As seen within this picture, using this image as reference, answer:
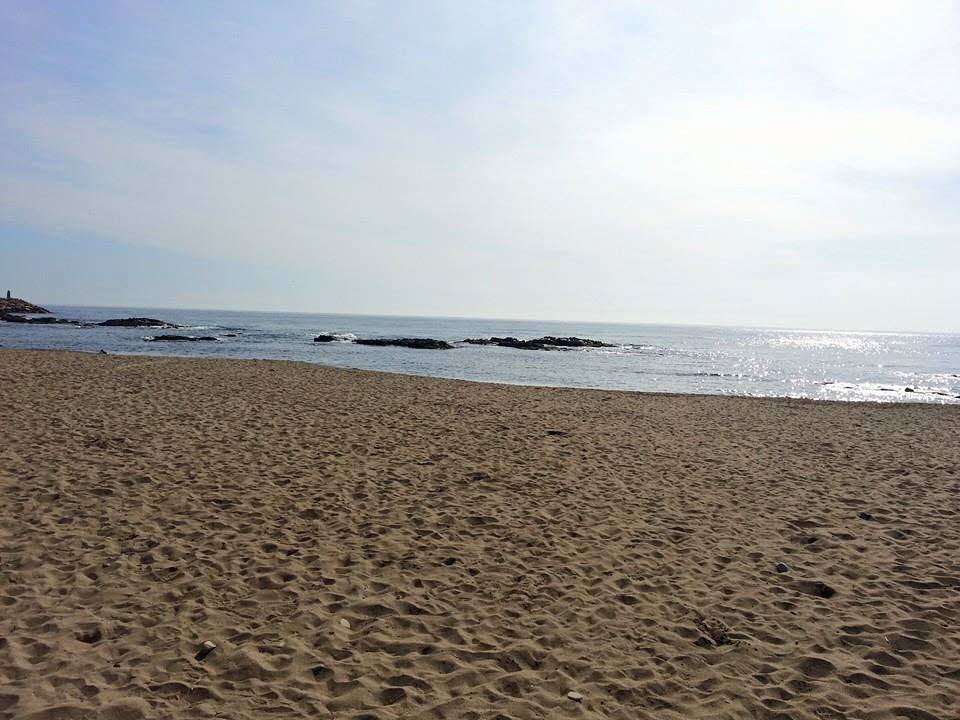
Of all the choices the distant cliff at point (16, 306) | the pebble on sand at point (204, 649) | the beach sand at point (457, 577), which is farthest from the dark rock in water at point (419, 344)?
the distant cliff at point (16, 306)

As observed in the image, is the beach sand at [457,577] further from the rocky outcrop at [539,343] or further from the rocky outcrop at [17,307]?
the rocky outcrop at [17,307]

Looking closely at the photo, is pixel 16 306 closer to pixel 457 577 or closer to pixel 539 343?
pixel 539 343

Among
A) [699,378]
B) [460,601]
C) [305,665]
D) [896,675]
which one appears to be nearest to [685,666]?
[896,675]

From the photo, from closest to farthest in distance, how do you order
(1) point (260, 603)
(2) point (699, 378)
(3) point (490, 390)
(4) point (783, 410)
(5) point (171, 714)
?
(5) point (171, 714) < (1) point (260, 603) < (4) point (783, 410) < (3) point (490, 390) < (2) point (699, 378)

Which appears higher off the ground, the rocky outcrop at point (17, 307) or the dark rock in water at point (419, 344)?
the rocky outcrop at point (17, 307)

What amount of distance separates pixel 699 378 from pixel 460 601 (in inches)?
1408

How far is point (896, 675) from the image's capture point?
4762 mm

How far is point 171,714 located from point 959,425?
2308 centimetres

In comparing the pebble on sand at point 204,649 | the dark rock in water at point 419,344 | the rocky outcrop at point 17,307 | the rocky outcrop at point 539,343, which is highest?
the rocky outcrop at point 17,307

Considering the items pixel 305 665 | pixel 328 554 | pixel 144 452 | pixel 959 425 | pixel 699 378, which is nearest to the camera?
pixel 305 665

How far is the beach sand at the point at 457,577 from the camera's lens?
435cm

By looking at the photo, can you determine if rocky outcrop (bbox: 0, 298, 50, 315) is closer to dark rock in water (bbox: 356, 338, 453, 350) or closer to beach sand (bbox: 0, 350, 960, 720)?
dark rock in water (bbox: 356, 338, 453, 350)

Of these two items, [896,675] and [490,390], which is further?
[490,390]

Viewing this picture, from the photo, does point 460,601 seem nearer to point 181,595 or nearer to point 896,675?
point 181,595
